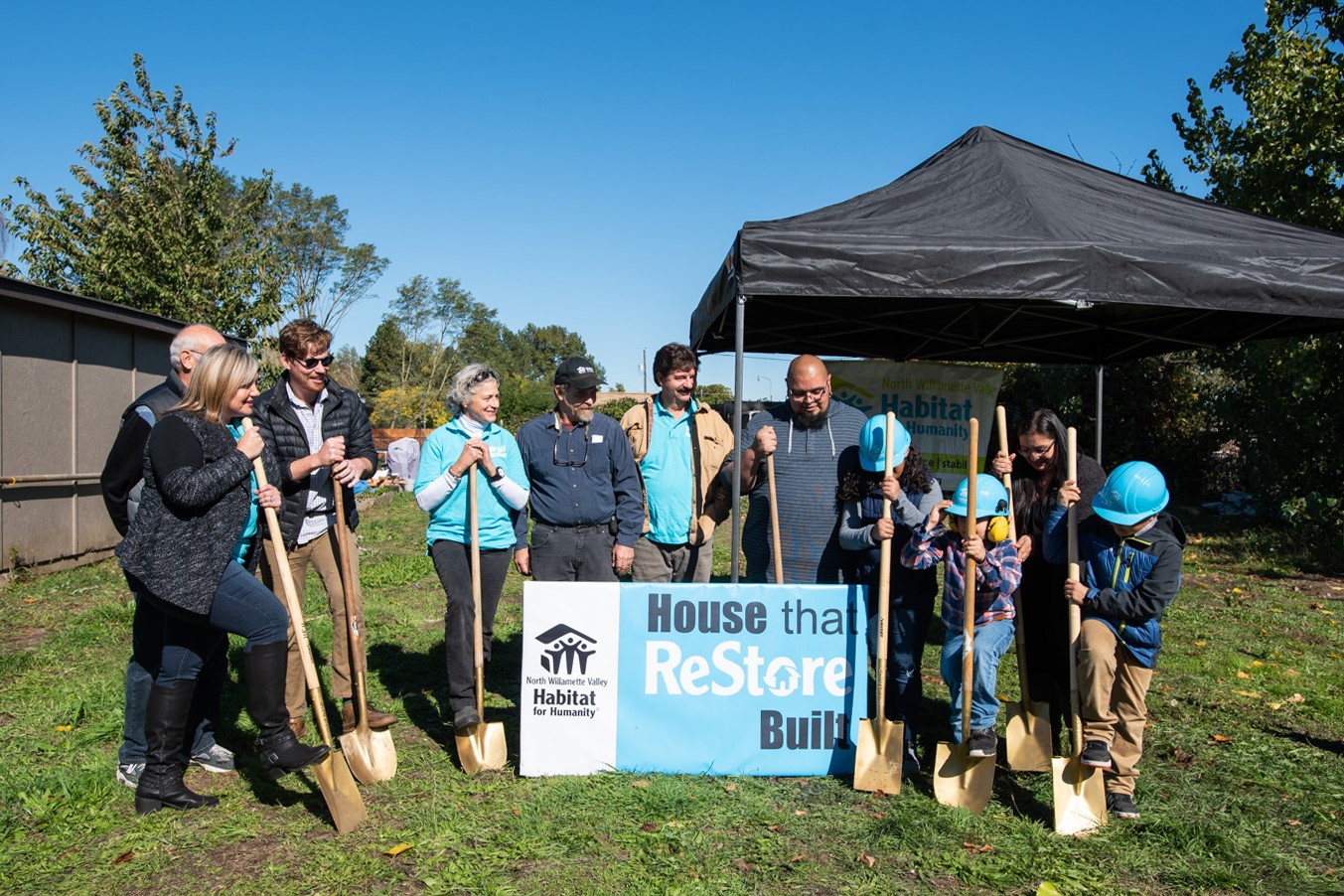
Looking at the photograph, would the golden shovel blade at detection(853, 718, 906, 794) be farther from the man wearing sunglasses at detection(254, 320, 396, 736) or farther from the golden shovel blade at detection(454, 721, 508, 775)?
the man wearing sunglasses at detection(254, 320, 396, 736)

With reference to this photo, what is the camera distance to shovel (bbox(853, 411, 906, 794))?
4.30 meters

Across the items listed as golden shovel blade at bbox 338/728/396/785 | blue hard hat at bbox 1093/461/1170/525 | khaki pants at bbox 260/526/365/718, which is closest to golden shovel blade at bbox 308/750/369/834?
golden shovel blade at bbox 338/728/396/785

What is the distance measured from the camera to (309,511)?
4.62m

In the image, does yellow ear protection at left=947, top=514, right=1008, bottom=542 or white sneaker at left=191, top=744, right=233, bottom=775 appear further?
white sneaker at left=191, top=744, right=233, bottom=775

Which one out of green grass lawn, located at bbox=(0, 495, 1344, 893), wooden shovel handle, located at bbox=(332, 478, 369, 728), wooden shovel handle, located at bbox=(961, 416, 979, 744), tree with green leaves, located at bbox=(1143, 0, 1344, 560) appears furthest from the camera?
tree with green leaves, located at bbox=(1143, 0, 1344, 560)

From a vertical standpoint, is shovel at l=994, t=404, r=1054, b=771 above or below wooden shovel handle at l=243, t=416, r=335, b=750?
below

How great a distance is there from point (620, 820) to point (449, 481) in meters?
1.81

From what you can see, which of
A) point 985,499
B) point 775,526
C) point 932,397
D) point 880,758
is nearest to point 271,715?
point 775,526

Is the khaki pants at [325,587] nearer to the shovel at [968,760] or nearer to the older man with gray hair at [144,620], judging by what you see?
the older man with gray hair at [144,620]

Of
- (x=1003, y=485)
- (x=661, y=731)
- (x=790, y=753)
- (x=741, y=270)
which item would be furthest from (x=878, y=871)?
(x=741, y=270)

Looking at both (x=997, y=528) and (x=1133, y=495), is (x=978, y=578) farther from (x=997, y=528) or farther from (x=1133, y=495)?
(x=1133, y=495)

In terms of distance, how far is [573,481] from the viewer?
16.1 feet

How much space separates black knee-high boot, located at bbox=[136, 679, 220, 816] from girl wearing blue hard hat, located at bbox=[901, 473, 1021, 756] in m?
3.26

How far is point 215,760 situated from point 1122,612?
14.0 ft
